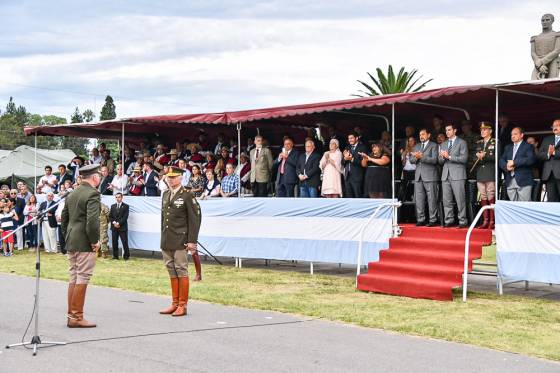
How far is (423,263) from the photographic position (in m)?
12.6

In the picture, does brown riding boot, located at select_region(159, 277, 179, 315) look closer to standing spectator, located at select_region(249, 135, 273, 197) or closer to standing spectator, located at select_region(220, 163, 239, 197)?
standing spectator, located at select_region(249, 135, 273, 197)

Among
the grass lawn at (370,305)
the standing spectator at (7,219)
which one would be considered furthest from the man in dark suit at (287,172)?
the standing spectator at (7,219)

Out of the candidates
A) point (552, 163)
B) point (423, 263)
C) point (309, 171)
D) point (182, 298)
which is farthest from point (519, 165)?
point (182, 298)

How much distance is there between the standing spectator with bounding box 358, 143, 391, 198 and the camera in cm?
1473

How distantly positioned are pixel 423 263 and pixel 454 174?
1761 mm

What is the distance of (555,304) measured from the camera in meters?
11.4

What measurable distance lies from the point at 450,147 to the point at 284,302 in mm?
4315

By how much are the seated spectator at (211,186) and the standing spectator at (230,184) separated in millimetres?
200

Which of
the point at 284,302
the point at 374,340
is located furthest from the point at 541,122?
the point at 374,340

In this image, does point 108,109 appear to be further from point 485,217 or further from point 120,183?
point 485,217

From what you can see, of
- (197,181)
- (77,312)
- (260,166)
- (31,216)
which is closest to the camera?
(77,312)

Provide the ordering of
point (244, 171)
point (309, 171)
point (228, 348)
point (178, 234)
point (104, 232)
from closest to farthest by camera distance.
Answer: point (228, 348)
point (178, 234)
point (309, 171)
point (244, 171)
point (104, 232)

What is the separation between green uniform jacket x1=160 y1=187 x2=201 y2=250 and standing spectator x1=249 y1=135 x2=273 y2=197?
22.9 feet

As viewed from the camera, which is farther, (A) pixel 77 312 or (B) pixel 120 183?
(B) pixel 120 183
